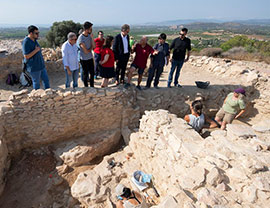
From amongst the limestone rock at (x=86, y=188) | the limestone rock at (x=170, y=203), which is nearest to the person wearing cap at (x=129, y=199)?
the limestone rock at (x=86, y=188)

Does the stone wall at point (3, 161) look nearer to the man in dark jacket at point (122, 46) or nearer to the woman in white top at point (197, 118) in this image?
the man in dark jacket at point (122, 46)

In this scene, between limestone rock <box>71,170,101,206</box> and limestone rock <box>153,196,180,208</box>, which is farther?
limestone rock <box>71,170,101,206</box>

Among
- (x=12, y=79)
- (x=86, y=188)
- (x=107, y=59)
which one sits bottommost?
(x=86, y=188)

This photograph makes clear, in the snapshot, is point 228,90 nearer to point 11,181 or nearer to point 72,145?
point 72,145

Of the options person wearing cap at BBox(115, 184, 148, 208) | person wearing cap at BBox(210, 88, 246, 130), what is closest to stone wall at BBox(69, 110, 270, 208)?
person wearing cap at BBox(115, 184, 148, 208)

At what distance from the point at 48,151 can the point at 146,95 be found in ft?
12.6

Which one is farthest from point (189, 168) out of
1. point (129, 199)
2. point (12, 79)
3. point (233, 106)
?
point (12, 79)

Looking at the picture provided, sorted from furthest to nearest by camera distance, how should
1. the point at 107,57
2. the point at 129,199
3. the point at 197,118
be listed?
1. the point at 107,57
2. the point at 197,118
3. the point at 129,199

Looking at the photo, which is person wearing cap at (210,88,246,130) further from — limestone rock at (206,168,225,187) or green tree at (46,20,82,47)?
green tree at (46,20,82,47)

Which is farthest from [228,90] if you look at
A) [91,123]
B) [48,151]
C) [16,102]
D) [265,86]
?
→ [16,102]

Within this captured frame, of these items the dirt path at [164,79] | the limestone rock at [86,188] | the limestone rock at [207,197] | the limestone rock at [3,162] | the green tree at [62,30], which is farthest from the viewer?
the green tree at [62,30]

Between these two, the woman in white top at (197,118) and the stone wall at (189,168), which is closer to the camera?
the stone wall at (189,168)

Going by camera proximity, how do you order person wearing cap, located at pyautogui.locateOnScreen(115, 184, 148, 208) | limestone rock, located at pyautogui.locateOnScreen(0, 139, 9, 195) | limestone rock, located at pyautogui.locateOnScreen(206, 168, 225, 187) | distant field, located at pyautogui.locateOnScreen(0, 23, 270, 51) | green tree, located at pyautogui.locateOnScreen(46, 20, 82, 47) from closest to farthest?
limestone rock, located at pyautogui.locateOnScreen(206, 168, 225, 187), person wearing cap, located at pyautogui.locateOnScreen(115, 184, 148, 208), limestone rock, located at pyautogui.locateOnScreen(0, 139, 9, 195), green tree, located at pyautogui.locateOnScreen(46, 20, 82, 47), distant field, located at pyautogui.locateOnScreen(0, 23, 270, 51)

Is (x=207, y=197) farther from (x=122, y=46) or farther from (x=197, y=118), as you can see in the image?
(x=122, y=46)
